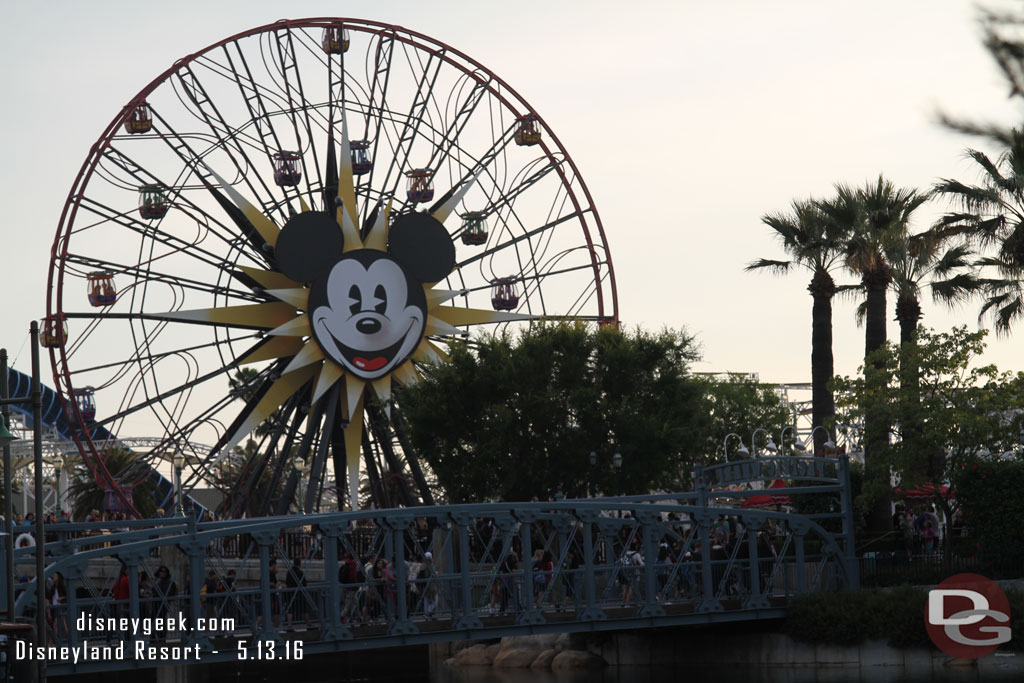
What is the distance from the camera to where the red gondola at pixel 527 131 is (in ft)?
163

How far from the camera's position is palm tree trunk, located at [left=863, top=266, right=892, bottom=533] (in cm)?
3775

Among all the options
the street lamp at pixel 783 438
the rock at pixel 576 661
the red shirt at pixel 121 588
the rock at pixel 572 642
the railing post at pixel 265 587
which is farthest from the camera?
the street lamp at pixel 783 438

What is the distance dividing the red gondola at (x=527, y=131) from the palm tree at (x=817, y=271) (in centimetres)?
845

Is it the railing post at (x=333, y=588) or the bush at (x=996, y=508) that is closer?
the railing post at (x=333, y=588)

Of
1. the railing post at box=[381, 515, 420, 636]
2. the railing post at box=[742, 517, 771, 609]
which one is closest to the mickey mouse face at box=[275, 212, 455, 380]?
the railing post at box=[742, 517, 771, 609]

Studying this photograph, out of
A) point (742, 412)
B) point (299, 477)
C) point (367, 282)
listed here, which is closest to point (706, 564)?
point (299, 477)

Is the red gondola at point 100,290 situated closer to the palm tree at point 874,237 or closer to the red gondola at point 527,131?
the red gondola at point 527,131

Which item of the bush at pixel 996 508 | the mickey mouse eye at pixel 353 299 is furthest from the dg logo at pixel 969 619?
the mickey mouse eye at pixel 353 299

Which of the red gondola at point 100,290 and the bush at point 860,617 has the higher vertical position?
the red gondola at point 100,290

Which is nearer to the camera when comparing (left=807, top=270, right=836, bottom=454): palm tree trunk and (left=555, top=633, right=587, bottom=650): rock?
(left=555, top=633, right=587, bottom=650): rock

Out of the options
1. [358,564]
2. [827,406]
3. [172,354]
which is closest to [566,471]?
[827,406]

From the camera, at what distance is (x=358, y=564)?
29.5 m

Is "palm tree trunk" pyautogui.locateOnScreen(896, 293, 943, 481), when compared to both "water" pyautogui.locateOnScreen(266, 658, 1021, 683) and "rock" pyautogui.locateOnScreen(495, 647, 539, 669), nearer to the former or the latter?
"water" pyautogui.locateOnScreen(266, 658, 1021, 683)

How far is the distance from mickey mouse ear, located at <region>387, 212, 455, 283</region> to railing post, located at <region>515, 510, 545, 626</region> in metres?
17.0
